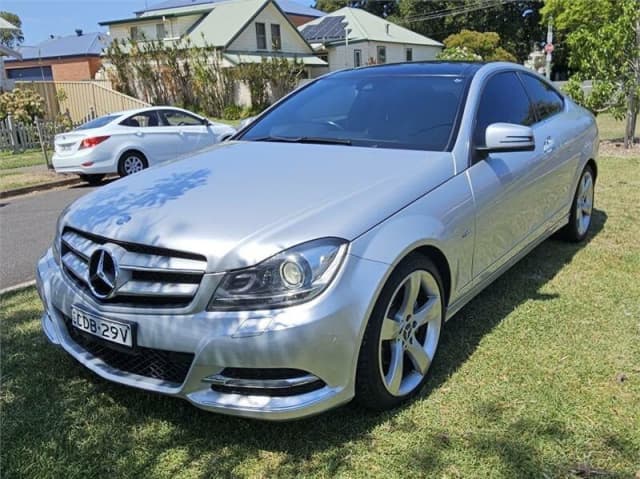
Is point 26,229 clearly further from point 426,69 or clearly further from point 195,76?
point 195,76

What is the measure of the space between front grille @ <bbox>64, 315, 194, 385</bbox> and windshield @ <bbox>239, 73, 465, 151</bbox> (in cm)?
176

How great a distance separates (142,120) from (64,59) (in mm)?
40469

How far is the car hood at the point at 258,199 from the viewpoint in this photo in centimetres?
254

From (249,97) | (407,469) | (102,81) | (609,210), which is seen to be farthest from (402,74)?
(102,81)

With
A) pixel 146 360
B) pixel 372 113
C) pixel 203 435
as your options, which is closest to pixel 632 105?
pixel 372 113

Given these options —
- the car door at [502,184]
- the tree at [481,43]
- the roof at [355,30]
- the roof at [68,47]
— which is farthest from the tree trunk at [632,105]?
the roof at [68,47]

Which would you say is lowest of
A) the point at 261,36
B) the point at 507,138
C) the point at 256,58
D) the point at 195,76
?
the point at 507,138

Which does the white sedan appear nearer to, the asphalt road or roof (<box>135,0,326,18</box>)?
the asphalt road

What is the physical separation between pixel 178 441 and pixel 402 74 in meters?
2.83

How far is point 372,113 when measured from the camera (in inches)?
154

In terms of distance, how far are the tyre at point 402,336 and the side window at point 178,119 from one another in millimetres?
9869

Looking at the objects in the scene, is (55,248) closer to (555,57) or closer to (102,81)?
(102,81)

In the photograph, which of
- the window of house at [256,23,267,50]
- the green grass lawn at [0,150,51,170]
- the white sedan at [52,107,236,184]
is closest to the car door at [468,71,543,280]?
the white sedan at [52,107,236,184]

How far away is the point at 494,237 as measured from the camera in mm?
3684
